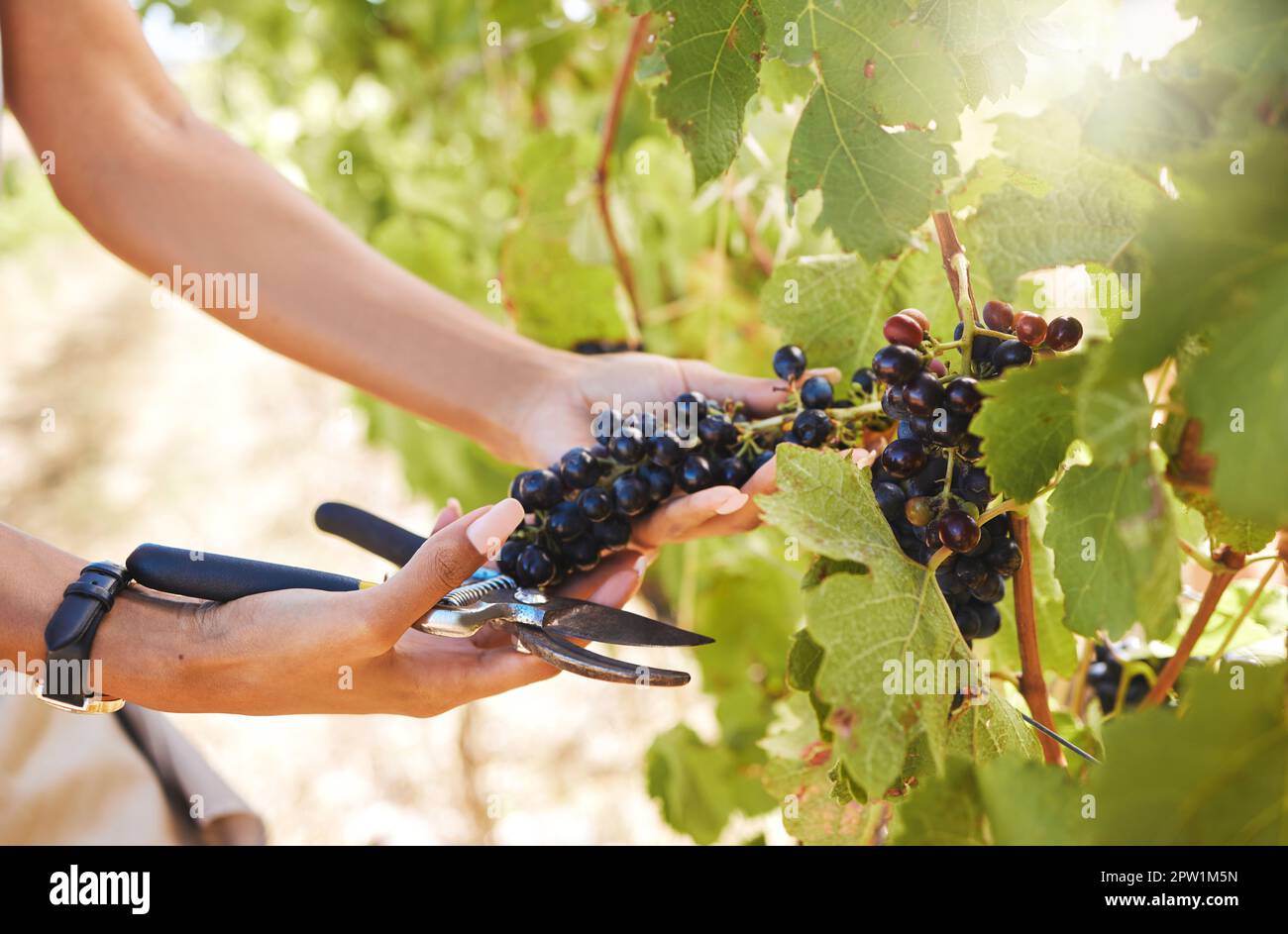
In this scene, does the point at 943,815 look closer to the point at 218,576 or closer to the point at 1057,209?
the point at 1057,209

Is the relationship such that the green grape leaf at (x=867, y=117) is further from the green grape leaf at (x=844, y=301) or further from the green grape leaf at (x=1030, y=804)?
the green grape leaf at (x=1030, y=804)

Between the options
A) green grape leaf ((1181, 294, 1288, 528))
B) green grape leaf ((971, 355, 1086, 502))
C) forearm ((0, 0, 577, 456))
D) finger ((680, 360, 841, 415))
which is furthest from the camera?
forearm ((0, 0, 577, 456))

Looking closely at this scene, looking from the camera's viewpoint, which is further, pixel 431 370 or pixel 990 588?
pixel 431 370

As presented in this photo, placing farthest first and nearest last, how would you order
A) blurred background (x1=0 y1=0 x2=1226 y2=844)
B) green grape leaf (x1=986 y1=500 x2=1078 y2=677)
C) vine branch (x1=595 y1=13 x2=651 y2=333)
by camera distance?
1. blurred background (x1=0 y1=0 x2=1226 y2=844)
2. vine branch (x1=595 y1=13 x2=651 y2=333)
3. green grape leaf (x1=986 y1=500 x2=1078 y2=677)

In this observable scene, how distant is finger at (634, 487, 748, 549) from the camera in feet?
2.81

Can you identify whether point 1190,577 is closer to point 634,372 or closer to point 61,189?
point 634,372

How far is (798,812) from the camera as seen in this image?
0.93m

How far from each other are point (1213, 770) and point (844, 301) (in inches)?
21.7

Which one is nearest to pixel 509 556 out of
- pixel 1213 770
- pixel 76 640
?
pixel 76 640

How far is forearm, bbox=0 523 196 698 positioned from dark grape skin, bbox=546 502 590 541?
318 mm

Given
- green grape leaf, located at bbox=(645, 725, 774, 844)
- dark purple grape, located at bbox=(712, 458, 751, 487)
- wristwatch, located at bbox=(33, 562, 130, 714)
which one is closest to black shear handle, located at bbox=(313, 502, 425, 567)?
wristwatch, located at bbox=(33, 562, 130, 714)

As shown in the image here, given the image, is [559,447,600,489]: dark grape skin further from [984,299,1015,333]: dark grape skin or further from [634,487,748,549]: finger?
[984,299,1015,333]: dark grape skin

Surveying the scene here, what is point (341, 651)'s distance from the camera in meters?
0.82

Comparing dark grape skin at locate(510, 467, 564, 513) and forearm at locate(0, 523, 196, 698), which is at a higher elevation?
dark grape skin at locate(510, 467, 564, 513)
